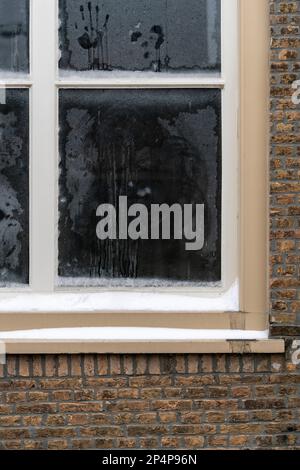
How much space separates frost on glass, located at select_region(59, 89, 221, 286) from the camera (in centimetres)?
464

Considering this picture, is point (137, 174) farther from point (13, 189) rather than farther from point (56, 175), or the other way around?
point (13, 189)

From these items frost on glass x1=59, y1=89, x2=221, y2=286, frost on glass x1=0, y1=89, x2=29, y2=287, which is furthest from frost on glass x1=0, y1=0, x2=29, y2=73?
frost on glass x1=59, y1=89, x2=221, y2=286

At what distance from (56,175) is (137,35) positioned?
984mm

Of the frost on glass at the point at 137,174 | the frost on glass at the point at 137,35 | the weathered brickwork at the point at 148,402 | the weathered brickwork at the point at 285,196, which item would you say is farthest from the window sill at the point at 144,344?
the frost on glass at the point at 137,35

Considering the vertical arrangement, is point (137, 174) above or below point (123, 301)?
above

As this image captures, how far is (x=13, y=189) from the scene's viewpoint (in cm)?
466

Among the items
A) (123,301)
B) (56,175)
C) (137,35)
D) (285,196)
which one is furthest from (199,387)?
(137,35)

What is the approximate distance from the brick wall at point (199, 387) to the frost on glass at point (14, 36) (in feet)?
4.87

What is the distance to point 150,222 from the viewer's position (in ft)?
15.2

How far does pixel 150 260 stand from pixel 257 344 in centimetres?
81

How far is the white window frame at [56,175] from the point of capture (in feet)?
15.1

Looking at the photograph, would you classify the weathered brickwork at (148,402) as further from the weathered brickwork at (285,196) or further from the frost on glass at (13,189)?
the frost on glass at (13,189)

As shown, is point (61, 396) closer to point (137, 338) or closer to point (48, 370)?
point (48, 370)
